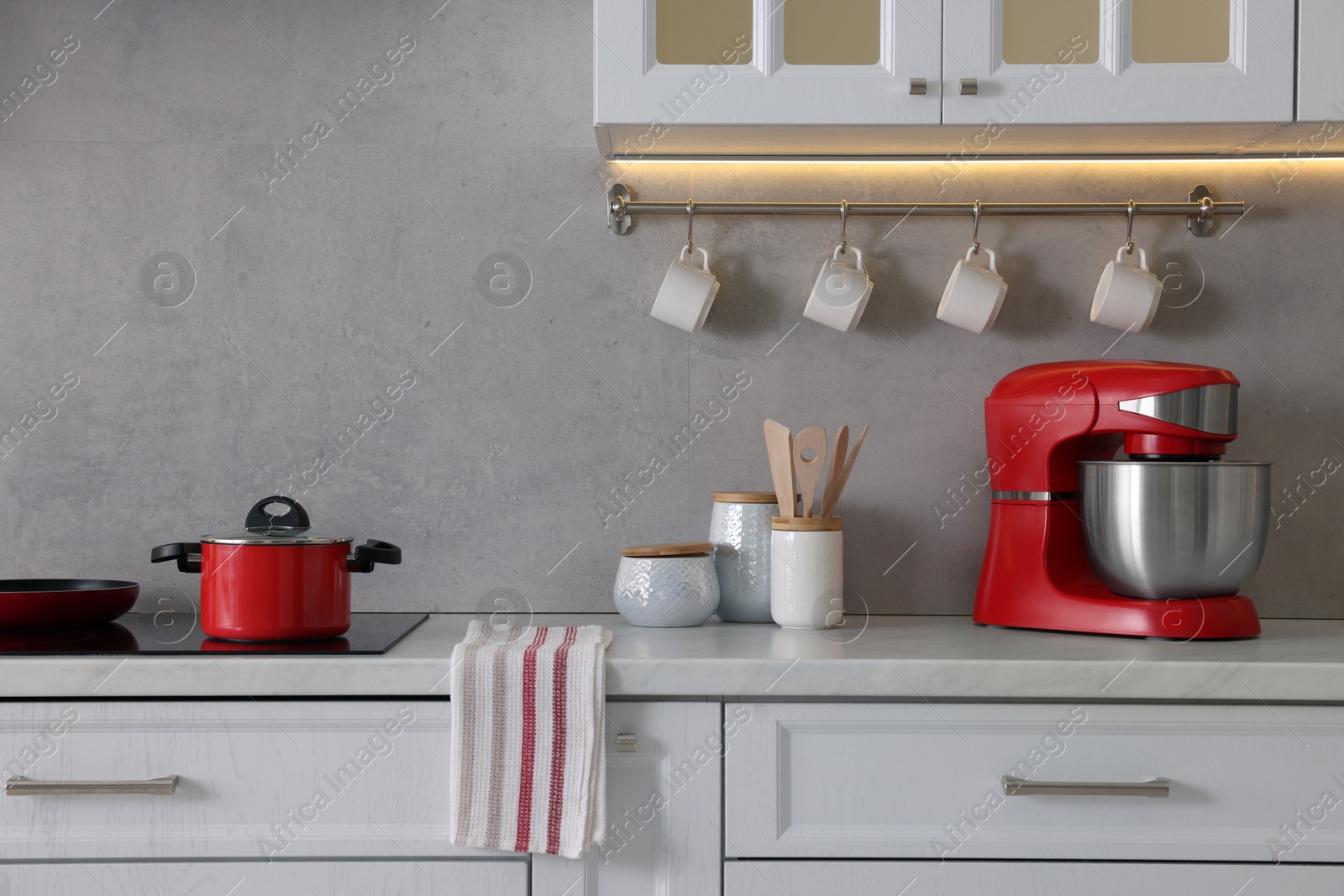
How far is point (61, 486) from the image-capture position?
159 centimetres

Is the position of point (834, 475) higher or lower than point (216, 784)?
higher

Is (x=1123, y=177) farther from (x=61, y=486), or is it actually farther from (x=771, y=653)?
(x=61, y=486)

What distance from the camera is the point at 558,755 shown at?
1101 millimetres

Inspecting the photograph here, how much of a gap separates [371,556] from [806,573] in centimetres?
57

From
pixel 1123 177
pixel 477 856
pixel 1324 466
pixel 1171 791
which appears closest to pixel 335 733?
pixel 477 856

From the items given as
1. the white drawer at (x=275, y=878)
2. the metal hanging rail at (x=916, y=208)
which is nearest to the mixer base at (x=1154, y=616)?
the metal hanging rail at (x=916, y=208)

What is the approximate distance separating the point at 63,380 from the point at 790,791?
1.29 meters

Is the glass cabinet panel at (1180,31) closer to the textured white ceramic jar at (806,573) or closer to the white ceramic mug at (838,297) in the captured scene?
the white ceramic mug at (838,297)

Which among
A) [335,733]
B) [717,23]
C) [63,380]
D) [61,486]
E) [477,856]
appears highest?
[717,23]

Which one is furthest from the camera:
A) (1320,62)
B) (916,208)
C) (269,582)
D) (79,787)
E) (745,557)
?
(916,208)

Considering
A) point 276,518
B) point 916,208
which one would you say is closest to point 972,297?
point 916,208

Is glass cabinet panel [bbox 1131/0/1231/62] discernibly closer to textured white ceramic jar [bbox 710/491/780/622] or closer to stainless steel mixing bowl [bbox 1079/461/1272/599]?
stainless steel mixing bowl [bbox 1079/461/1272/599]

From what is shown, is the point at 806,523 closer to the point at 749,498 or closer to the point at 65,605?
the point at 749,498

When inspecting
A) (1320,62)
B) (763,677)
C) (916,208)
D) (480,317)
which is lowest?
(763,677)
